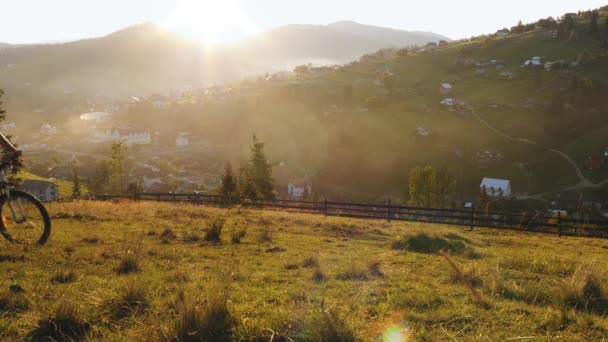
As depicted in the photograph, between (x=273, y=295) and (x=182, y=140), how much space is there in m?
159

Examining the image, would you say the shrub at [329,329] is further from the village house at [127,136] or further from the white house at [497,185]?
the village house at [127,136]

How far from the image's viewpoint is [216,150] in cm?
14762

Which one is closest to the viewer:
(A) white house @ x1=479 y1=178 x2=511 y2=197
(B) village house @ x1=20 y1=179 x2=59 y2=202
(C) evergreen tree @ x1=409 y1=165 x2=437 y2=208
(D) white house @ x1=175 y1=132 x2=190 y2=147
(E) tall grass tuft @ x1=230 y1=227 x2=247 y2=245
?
(E) tall grass tuft @ x1=230 y1=227 x2=247 y2=245

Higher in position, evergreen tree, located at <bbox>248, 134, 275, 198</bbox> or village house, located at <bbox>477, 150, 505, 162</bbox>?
evergreen tree, located at <bbox>248, 134, 275, 198</bbox>

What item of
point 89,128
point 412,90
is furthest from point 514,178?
point 89,128

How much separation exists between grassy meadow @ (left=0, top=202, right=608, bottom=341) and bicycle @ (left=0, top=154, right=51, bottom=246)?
423 millimetres

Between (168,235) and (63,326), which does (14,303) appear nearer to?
(63,326)

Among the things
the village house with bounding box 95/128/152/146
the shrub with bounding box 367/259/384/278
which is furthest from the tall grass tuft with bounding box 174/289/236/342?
the village house with bounding box 95/128/152/146

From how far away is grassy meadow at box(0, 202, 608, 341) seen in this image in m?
4.69

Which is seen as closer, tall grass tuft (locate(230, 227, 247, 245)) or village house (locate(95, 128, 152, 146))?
tall grass tuft (locate(230, 227, 247, 245))

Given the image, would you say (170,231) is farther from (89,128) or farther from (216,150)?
(89,128)

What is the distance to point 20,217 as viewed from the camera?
903 cm

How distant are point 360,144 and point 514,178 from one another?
4532 centimetres

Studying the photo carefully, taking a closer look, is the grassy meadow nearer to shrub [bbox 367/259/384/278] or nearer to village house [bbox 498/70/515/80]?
shrub [bbox 367/259/384/278]
